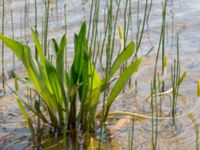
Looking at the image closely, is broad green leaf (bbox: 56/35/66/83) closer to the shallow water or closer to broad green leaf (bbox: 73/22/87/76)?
broad green leaf (bbox: 73/22/87/76)

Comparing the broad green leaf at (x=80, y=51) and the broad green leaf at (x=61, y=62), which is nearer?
the broad green leaf at (x=61, y=62)

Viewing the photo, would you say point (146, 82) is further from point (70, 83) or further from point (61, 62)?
point (61, 62)

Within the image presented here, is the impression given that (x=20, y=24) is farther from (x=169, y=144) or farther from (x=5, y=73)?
(x=169, y=144)

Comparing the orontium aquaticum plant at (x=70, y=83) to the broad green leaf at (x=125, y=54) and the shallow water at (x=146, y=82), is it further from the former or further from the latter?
the shallow water at (x=146, y=82)

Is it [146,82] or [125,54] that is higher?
[125,54]

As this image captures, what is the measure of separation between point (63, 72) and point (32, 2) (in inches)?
115

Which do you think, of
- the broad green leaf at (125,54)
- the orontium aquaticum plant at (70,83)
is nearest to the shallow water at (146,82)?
the orontium aquaticum plant at (70,83)

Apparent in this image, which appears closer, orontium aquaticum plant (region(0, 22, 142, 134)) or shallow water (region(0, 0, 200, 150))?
orontium aquaticum plant (region(0, 22, 142, 134))

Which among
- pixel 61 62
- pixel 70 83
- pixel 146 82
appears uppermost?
pixel 61 62

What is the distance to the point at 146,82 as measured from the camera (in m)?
2.94

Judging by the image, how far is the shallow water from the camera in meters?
2.23

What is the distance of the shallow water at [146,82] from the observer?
223 cm

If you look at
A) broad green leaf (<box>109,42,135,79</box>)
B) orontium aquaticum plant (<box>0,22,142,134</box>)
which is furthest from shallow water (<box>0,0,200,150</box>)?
broad green leaf (<box>109,42,135,79</box>)

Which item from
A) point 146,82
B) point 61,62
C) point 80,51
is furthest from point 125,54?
point 146,82
